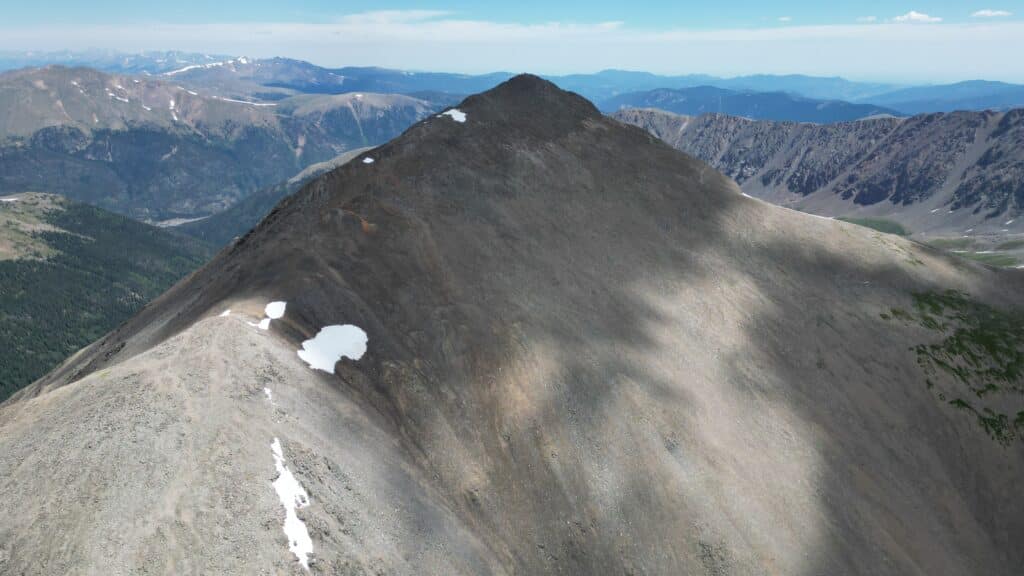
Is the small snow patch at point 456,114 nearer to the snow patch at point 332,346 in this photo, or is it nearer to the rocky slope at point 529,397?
the rocky slope at point 529,397

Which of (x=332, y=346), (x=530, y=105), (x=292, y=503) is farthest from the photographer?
(x=530, y=105)

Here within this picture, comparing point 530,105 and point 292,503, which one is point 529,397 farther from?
point 530,105

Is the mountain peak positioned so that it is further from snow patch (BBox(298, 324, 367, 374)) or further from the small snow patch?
snow patch (BBox(298, 324, 367, 374))

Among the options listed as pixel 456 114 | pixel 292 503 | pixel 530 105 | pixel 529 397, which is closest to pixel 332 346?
pixel 292 503

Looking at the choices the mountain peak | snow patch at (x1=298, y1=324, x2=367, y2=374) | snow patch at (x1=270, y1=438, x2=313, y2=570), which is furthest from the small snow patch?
snow patch at (x1=270, y1=438, x2=313, y2=570)

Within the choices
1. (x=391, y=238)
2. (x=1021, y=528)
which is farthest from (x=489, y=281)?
(x=1021, y=528)

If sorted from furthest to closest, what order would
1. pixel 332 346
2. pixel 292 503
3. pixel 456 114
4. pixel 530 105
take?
pixel 530 105 < pixel 456 114 < pixel 332 346 < pixel 292 503
